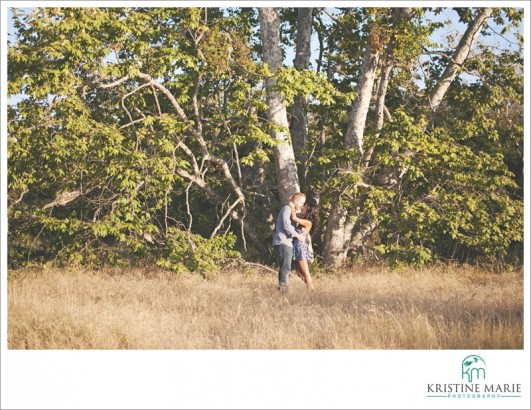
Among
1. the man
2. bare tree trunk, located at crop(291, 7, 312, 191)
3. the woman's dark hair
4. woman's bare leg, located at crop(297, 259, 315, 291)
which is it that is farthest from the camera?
bare tree trunk, located at crop(291, 7, 312, 191)

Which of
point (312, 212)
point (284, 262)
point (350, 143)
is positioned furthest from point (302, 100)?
point (284, 262)

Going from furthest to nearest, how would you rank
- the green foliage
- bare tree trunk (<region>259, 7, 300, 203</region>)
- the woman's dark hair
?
the woman's dark hair
bare tree trunk (<region>259, 7, 300, 203</region>)
the green foliage

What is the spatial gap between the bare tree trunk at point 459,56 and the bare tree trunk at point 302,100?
287cm

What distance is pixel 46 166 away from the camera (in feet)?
36.9

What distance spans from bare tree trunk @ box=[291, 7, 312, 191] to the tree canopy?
0.05m

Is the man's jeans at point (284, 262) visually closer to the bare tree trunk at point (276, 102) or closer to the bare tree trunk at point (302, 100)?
the bare tree trunk at point (276, 102)

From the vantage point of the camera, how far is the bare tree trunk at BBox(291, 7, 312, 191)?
45.1 ft

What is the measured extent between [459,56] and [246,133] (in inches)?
194

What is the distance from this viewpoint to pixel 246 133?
11867 millimetres

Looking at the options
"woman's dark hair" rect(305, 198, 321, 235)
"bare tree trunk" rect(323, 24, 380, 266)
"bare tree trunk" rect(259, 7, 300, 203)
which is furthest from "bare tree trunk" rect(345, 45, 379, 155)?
"woman's dark hair" rect(305, 198, 321, 235)

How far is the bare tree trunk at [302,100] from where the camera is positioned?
1376 centimetres

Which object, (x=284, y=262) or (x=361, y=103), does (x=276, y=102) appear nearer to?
(x=361, y=103)

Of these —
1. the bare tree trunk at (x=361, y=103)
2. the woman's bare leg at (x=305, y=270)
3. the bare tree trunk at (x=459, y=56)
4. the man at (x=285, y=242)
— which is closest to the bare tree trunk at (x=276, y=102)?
the bare tree trunk at (x=361, y=103)

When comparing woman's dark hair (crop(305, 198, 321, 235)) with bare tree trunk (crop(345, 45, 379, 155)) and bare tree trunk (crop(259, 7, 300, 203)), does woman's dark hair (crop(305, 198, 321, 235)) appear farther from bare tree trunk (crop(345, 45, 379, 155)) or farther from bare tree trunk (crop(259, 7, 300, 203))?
bare tree trunk (crop(345, 45, 379, 155))
